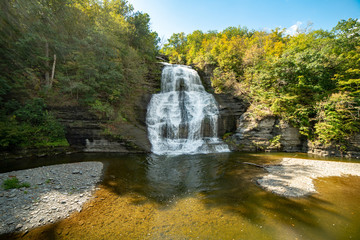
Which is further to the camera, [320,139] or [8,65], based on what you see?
[320,139]

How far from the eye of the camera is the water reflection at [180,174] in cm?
576

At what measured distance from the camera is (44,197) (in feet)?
14.7

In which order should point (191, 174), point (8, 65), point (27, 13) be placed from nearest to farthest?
point (191, 174)
point (8, 65)
point (27, 13)

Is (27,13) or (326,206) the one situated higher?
(27,13)

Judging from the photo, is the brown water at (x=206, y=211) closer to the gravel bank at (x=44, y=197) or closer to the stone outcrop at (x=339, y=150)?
the gravel bank at (x=44, y=197)

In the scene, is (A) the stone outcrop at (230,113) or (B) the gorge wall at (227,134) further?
(A) the stone outcrop at (230,113)

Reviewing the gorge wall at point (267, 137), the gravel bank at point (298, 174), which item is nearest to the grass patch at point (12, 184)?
the gravel bank at point (298, 174)

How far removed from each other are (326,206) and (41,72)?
21214mm

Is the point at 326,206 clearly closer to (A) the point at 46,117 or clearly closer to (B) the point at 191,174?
(B) the point at 191,174

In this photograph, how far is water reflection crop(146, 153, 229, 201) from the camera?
5.76 meters

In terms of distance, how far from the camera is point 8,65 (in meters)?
9.96

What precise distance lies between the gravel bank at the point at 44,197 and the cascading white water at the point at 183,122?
6.29m

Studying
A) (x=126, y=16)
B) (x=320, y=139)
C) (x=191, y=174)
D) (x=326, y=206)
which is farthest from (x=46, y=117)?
(x=320, y=139)

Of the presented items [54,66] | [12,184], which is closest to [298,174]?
[12,184]
